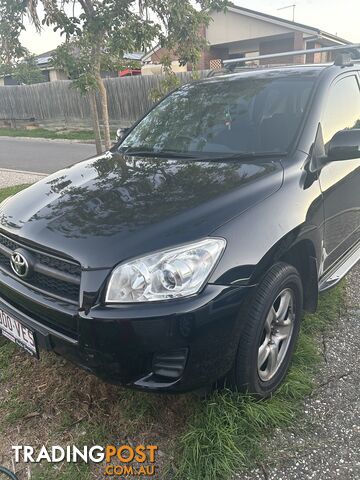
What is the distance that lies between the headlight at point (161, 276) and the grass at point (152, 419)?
2.36ft

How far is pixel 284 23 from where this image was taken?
17766 millimetres

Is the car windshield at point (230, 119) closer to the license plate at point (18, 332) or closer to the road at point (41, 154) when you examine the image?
the license plate at point (18, 332)

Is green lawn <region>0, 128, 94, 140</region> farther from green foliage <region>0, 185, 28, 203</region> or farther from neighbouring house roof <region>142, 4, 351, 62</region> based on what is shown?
green foliage <region>0, 185, 28, 203</region>

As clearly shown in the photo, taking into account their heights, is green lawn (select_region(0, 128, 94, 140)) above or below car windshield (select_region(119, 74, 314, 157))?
below

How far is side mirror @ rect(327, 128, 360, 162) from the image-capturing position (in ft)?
8.39

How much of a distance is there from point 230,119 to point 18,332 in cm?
195

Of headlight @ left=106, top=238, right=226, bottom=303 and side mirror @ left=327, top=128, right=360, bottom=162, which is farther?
side mirror @ left=327, top=128, right=360, bottom=162

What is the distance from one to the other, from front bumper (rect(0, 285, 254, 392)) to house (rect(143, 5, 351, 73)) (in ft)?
55.8

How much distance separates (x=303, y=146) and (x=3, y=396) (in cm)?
231

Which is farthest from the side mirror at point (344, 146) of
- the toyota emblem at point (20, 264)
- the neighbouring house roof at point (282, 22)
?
the neighbouring house roof at point (282, 22)

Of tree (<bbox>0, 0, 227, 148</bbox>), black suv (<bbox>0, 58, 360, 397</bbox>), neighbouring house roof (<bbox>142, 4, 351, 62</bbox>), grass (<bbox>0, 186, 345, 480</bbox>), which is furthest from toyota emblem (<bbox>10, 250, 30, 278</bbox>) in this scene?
neighbouring house roof (<bbox>142, 4, 351, 62</bbox>)

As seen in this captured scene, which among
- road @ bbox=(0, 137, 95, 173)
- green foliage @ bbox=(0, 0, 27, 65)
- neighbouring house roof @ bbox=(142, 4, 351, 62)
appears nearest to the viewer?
green foliage @ bbox=(0, 0, 27, 65)

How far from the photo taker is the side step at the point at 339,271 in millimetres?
2785

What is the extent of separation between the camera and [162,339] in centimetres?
177
